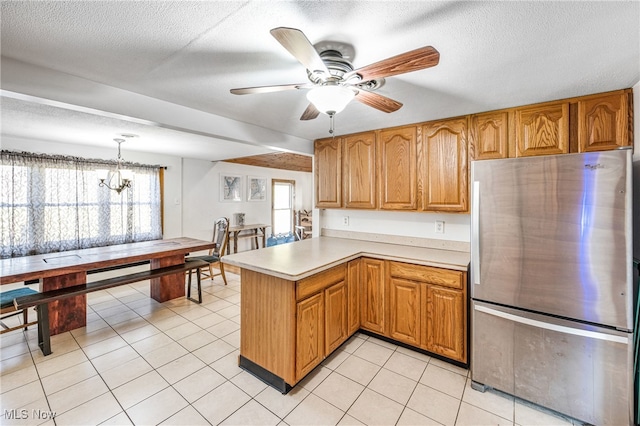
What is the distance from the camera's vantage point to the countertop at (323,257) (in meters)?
1.95

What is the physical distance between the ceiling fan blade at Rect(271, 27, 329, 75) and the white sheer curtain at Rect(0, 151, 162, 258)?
430 centimetres

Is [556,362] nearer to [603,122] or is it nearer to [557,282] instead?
[557,282]

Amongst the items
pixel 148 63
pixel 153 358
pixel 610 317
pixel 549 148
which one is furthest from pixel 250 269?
pixel 549 148

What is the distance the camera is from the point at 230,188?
6.10m

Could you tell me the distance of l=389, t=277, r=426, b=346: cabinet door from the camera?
2.34 metres

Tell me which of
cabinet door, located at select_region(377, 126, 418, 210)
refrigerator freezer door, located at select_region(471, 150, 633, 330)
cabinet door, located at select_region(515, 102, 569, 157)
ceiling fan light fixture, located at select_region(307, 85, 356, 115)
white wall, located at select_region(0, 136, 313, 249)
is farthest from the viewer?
white wall, located at select_region(0, 136, 313, 249)

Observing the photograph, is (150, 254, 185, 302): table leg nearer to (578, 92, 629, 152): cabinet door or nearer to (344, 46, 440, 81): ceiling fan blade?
(344, 46, 440, 81): ceiling fan blade

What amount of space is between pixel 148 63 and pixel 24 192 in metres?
3.44

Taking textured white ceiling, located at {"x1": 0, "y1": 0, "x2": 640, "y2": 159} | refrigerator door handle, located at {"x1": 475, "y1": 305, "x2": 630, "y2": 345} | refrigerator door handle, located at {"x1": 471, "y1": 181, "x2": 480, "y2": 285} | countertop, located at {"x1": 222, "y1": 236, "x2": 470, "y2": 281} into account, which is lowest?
refrigerator door handle, located at {"x1": 475, "y1": 305, "x2": 630, "y2": 345}

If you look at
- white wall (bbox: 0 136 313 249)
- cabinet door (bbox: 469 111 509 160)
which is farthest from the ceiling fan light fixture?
white wall (bbox: 0 136 313 249)

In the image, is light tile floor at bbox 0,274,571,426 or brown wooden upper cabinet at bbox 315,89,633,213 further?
brown wooden upper cabinet at bbox 315,89,633,213

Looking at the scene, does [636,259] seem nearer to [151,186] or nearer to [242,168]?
[151,186]

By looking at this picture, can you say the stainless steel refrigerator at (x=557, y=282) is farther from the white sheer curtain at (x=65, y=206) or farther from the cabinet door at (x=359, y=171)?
the white sheer curtain at (x=65, y=206)

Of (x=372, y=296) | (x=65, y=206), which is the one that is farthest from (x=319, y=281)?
(x=65, y=206)
